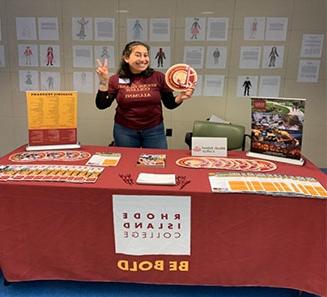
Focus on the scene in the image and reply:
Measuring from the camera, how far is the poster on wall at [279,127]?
185cm

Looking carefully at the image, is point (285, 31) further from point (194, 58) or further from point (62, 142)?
point (62, 142)

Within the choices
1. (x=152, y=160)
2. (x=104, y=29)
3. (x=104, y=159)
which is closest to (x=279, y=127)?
(x=152, y=160)

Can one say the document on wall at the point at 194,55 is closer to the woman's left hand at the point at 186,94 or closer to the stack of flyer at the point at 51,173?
the woman's left hand at the point at 186,94

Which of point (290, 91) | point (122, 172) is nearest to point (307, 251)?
point (122, 172)

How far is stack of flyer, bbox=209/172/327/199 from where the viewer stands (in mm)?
1505

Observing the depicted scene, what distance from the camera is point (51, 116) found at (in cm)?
205

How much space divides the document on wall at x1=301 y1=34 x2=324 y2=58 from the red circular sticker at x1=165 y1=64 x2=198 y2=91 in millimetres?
1710

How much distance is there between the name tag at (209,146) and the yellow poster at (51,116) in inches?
30.7

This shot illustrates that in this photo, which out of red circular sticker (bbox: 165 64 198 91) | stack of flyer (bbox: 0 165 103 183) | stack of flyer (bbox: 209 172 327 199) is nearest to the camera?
stack of flyer (bbox: 209 172 327 199)

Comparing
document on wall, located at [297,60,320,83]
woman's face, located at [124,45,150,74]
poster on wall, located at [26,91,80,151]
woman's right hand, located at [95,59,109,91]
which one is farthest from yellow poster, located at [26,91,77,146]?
document on wall, located at [297,60,320,83]

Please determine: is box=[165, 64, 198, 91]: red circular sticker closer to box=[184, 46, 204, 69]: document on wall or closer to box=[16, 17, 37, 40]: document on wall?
box=[184, 46, 204, 69]: document on wall

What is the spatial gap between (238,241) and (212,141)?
64cm

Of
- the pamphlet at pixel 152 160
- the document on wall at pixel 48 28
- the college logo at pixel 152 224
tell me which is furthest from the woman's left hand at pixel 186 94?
the document on wall at pixel 48 28

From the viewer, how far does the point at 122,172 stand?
173 cm
